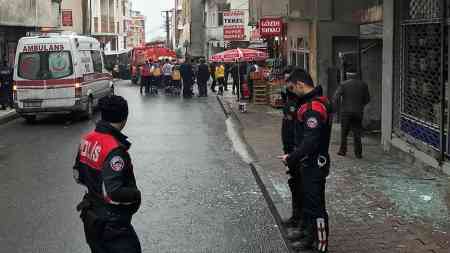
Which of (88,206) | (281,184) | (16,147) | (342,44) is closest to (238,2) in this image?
(342,44)

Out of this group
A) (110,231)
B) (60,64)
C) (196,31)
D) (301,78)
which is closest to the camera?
(110,231)

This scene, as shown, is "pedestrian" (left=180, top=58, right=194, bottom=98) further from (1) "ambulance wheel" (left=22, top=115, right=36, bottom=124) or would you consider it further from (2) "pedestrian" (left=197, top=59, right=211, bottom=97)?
(1) "ambulance wheel" (left=22, top=115, right=36, bottom=124)

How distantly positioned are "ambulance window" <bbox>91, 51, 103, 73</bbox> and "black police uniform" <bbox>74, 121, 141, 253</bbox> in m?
16.9

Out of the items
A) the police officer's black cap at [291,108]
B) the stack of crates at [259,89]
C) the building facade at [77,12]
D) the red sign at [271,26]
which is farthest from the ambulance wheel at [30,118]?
the building facade at [77,12]

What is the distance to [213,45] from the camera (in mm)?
61438

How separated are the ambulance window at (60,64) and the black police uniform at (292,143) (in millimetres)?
12448

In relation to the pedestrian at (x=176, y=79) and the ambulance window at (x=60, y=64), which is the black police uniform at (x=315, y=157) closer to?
the ambulance window at (x=60, y=64)

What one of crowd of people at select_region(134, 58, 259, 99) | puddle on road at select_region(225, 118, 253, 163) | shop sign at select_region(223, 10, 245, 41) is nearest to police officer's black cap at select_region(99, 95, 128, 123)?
puddle on road at select_region(225, 118, 253, 163)

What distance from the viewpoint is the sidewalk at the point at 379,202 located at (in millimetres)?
6848

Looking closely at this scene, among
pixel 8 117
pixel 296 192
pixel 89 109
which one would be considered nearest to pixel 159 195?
pixel 296 192

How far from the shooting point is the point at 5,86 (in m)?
A: 22.4

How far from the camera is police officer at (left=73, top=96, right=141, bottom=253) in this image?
14.6 ft

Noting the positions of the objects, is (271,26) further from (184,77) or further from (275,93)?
(184,77)

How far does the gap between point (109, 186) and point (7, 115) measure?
17461 millimetres
